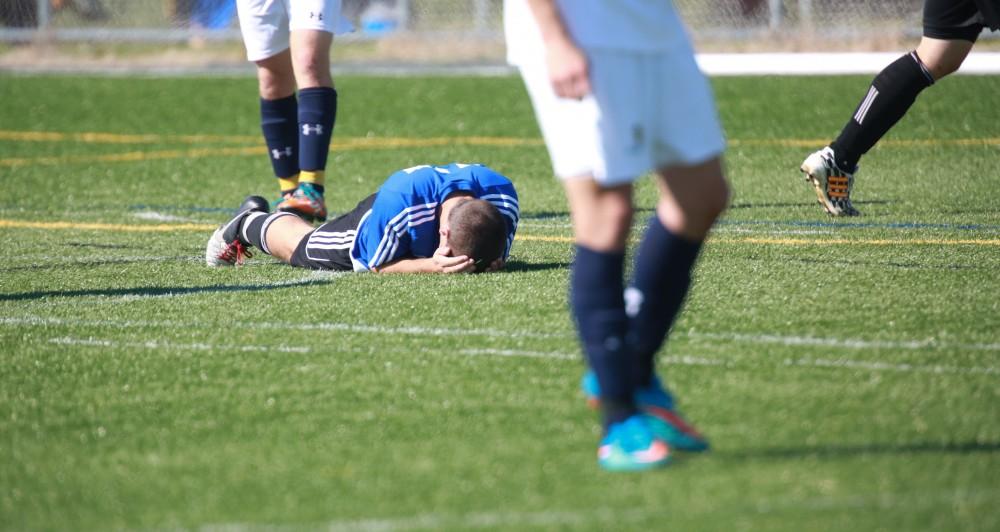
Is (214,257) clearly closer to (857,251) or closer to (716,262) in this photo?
(716,262)

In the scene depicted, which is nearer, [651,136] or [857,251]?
[651,136]

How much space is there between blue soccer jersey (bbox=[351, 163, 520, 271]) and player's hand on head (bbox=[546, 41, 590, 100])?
2536 mm

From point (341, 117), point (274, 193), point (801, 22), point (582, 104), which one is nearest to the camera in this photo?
point (582, 104)

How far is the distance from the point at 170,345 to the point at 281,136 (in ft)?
10.6

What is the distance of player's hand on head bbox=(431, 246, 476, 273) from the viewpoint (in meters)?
5.64

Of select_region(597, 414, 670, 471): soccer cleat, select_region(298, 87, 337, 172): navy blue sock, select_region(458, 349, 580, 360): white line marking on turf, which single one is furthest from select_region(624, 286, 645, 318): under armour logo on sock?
select_region(298, 87, 337, 172): navy blue sock

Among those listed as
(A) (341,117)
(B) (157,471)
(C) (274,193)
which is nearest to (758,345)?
(B) (157,471)

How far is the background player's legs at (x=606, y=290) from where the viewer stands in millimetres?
3162

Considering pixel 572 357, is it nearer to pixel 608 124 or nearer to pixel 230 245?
pixel 608 124

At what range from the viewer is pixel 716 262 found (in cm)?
594

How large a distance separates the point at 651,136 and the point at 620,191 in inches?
5.3

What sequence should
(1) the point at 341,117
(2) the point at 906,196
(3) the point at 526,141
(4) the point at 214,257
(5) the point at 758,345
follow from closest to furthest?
(5) the point at 758,345 < (4) the point at 214,257 < (2) the point at 906,196 < (3) the point at 526,141 < (1) the point at 341,117

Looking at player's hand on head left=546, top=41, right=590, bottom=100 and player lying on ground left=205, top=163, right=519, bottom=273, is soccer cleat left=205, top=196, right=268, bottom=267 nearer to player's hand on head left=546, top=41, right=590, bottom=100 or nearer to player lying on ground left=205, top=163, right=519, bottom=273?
player lying on ground left=205, top=163, right=519, bottom=273

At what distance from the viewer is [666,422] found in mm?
3242
